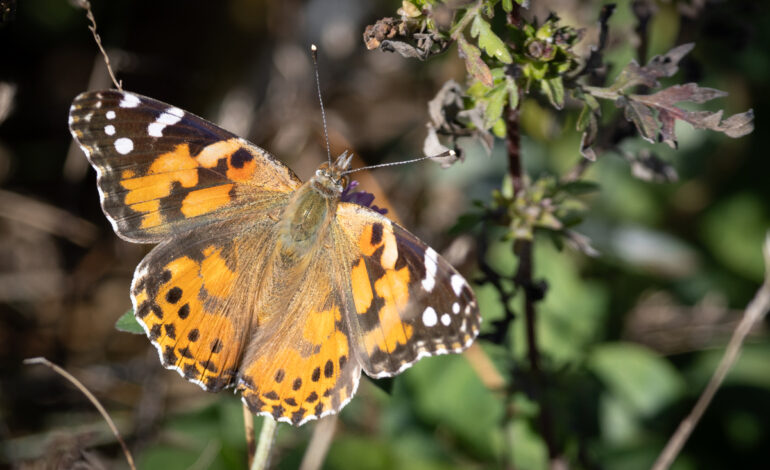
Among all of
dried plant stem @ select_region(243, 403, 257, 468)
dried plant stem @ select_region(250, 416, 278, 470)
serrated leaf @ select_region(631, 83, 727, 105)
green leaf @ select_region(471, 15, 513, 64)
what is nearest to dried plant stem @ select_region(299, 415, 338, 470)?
dried plant stem @ select_region(243, 403, 257, 468)

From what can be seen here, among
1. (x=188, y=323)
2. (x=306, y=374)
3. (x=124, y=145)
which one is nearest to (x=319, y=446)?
(x=306, y=374)

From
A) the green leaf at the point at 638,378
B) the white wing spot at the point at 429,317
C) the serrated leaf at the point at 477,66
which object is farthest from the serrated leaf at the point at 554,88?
the green leaf at the point at 638,378

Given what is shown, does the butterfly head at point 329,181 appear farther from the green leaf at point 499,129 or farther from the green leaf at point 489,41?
the green leaf at point 489,41

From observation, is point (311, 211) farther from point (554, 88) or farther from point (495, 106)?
point (554, 88)

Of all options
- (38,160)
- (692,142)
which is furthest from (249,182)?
(692,142)

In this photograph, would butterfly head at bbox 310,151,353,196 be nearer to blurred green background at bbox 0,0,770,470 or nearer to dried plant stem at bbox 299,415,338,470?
blurred green background at bbox 0,0,770,470

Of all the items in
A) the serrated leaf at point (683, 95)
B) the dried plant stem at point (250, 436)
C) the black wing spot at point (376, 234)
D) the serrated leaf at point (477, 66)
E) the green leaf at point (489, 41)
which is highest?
the green leaf at point (489, 41)

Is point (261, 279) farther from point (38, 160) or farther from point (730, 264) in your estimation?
point (730, 264)

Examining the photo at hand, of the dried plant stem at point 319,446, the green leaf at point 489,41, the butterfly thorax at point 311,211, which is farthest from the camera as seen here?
the dried plant stem at point 319,446
